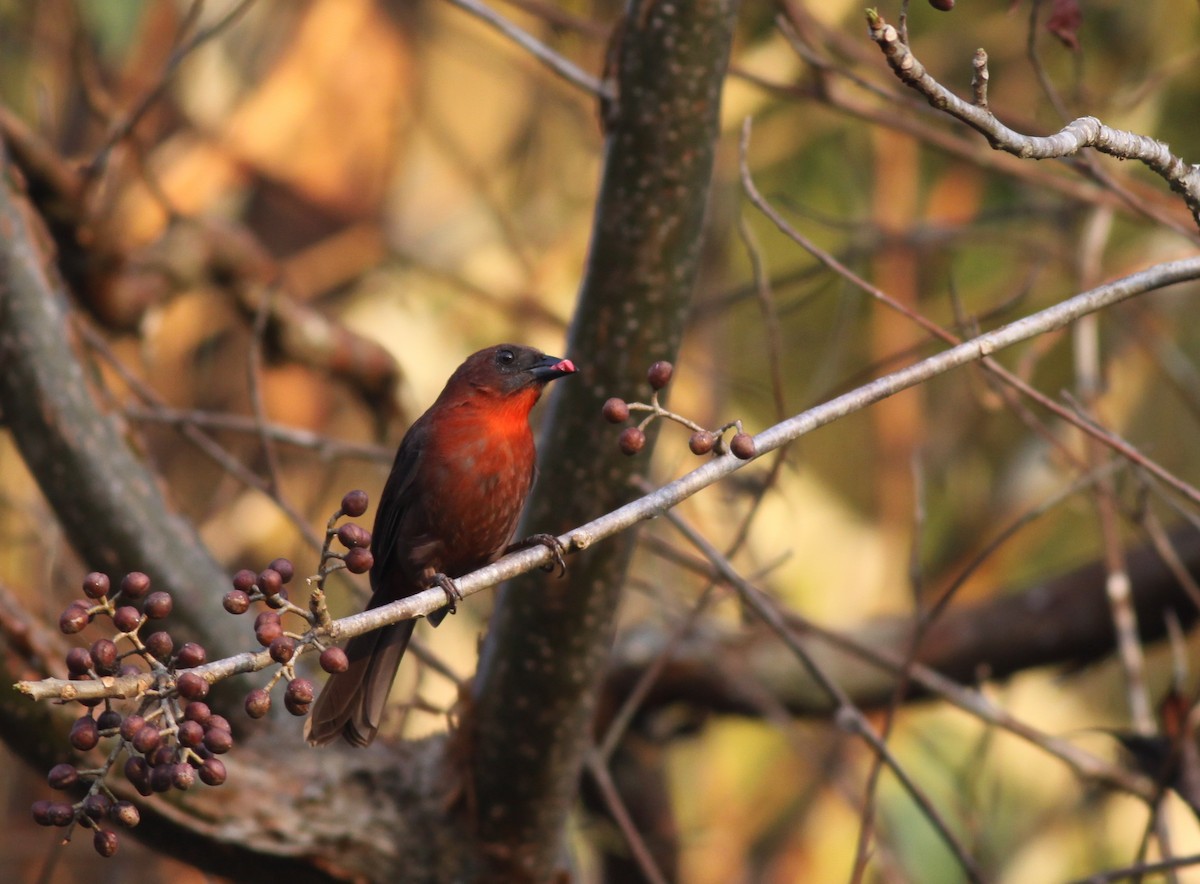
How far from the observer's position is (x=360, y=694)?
130 inches

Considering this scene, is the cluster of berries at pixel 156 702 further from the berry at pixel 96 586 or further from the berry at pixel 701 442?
the berry at pixel 701 442

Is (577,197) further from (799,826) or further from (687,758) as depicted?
(799,826)

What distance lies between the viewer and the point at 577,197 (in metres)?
8.63

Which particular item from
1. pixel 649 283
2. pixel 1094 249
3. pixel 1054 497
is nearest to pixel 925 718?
pixel 1094 249

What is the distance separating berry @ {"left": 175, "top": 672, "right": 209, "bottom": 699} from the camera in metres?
1.74

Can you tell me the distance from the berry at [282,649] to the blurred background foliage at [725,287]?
4.93 meters

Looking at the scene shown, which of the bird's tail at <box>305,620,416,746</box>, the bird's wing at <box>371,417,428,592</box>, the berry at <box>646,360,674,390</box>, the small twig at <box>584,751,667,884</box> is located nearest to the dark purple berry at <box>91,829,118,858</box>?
the berry at <box>646,360,674,390</box>

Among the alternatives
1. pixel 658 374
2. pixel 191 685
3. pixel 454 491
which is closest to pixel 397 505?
pixel 454 491

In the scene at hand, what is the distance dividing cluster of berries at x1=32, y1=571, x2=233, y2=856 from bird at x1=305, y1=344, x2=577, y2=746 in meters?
1.47

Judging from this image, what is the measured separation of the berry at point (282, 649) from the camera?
1815mm

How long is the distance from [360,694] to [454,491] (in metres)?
0.58

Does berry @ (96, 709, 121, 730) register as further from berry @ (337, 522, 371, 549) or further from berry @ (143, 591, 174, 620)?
berry @ (337, 522, 371, 549)

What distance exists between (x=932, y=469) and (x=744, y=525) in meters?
5.17

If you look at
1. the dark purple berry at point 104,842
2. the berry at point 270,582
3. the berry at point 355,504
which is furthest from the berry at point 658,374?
the dark purple berry at point 104,842
